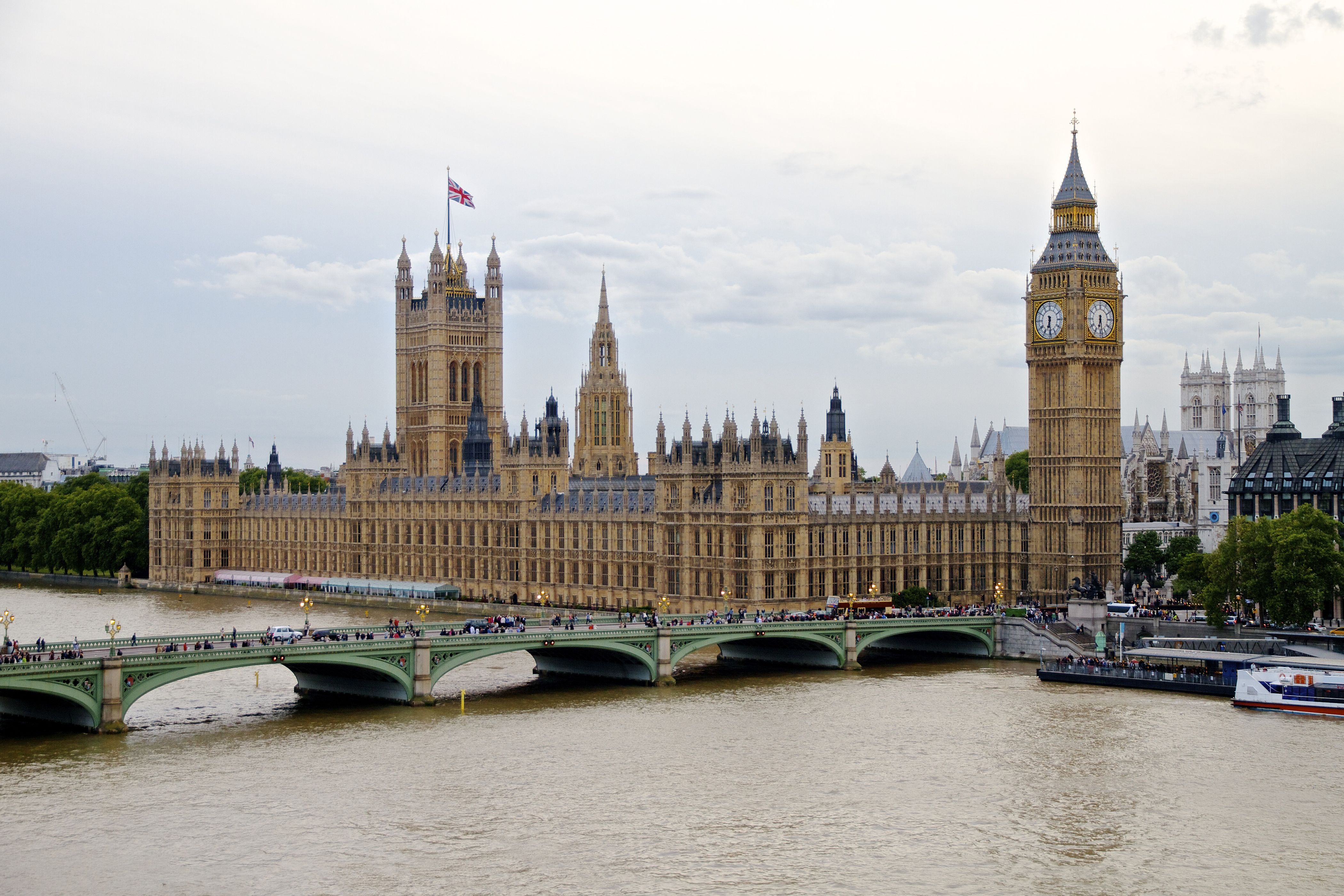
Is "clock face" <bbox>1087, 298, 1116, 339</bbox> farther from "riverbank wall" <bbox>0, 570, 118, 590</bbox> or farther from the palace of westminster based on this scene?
"riverbank wall" <bbox>0, 570, 118, 590</bbox>

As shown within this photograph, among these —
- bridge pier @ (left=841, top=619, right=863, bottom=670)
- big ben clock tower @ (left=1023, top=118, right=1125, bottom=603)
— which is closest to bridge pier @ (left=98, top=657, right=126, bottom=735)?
bridge pier @ (left=841, top=619, right=863, bottom=670)

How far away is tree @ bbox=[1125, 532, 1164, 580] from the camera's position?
405 ft

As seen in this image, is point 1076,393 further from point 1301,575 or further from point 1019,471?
point 1019,471

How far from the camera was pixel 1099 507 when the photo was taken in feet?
368

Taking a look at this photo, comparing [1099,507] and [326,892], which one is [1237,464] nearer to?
[1099,507]

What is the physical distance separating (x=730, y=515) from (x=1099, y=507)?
24.5 m

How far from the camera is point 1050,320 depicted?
112000mm

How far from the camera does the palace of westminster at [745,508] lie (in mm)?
107375

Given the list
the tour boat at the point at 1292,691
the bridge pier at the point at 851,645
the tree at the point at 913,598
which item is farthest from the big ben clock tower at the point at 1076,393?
the tour boat at the point at 1292,691

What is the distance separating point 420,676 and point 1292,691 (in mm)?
38312

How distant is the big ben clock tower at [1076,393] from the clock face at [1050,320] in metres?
0.06

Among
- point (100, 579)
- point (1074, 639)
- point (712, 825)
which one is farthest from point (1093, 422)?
point (100, 579)

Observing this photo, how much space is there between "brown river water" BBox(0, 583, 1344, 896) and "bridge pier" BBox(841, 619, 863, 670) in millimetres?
8773

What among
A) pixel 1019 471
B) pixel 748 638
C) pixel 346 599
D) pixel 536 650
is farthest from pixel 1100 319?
pixel 1019 471
